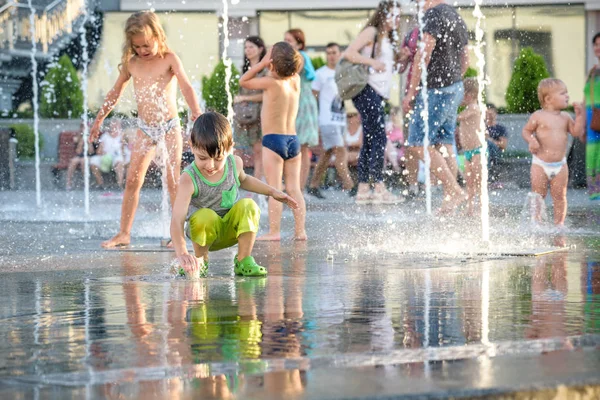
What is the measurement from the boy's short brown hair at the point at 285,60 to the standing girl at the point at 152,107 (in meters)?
0.81

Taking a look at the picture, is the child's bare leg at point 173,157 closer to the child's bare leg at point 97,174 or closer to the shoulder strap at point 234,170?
the shoulder strap at point 234,170

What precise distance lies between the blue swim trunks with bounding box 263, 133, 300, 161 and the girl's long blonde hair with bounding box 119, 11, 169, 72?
3.66 ft

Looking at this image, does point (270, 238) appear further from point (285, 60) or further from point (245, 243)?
point (245, 243)

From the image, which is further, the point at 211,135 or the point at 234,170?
the point at 234,170

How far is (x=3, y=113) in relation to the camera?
80.8 feet

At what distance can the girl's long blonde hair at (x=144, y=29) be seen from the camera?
8.38 meters

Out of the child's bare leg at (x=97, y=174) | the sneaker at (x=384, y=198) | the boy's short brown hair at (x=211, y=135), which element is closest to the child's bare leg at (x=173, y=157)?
the boy's short brown hair at (x=211, y=135)

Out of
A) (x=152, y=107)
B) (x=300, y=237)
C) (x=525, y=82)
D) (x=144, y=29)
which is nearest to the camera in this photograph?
(x=144, y=29)

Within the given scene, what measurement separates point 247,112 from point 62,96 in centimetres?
1123

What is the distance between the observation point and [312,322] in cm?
453

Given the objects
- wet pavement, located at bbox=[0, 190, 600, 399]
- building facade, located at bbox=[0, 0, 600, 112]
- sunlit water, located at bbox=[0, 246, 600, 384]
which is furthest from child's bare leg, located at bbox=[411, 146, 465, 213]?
building facade, located at bbox=[0, 0, 600, 112]

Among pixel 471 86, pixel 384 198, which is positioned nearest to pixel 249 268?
pixel 471 86

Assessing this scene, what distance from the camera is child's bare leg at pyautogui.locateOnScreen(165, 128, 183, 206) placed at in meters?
8.55

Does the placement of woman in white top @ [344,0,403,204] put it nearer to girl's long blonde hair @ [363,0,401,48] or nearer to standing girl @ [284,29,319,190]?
girl's long blonde hair @ [363,0,401,48]
